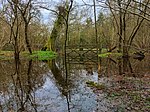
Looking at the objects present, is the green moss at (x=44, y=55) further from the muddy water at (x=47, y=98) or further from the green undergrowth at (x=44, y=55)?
the muddy water at (x=47, y=98)

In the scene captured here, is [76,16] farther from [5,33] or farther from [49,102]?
[49,102]

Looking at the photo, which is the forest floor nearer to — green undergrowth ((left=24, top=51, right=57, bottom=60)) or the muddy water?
the muddy water

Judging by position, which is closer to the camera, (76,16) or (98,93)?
(98,93)

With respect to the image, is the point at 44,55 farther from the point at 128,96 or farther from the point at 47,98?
the point at 128,96

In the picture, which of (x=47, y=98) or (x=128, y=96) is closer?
(x=128, y=96)

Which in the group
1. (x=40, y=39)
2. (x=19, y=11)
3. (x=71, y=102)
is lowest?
(x=71, y=102)

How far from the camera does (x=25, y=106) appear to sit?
24.9ft

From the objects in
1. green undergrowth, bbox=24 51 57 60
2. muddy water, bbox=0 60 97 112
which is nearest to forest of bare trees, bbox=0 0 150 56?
green undergrowth, bbox=24 51 57 60

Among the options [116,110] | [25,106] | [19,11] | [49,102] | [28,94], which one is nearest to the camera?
[116,110]

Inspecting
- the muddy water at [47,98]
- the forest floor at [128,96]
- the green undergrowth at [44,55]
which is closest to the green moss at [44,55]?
the green undergrowth at [44,55]

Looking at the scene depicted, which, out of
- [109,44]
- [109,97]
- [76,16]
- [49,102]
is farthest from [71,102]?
[76,16]

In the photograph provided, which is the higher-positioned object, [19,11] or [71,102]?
[19,11]

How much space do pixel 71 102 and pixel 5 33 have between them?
2934 centimetres

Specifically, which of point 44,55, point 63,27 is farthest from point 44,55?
point 63,27
